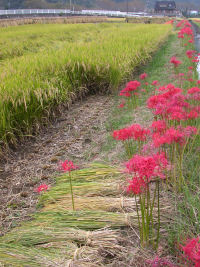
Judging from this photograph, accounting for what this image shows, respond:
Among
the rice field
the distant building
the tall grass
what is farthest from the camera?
the distant building

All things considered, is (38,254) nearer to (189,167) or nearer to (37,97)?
(189,167)

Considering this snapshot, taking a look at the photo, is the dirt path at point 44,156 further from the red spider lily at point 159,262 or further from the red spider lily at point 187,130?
the red spider lily at point 187,130

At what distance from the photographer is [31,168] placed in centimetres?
284

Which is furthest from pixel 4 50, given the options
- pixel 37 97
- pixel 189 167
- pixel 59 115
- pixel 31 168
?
pixel 189 167

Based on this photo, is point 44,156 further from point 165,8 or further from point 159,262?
point 165,8

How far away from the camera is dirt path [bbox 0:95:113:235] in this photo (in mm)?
2260

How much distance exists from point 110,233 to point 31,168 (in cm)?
139

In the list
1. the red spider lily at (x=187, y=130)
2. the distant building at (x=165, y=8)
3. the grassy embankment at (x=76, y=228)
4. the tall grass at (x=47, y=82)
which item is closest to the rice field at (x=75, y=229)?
the grassy embankment at (x=76, y=228)

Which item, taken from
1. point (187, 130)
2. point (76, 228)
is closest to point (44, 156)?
point (76, 228)

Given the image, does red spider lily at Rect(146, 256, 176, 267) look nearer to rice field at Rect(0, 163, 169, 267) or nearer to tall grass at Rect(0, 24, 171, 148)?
rice field at Rect(0, 163, 169, 267)

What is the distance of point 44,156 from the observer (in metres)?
3.08

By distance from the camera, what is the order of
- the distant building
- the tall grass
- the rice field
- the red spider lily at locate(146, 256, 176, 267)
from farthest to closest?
1. the distant building
2. the tall grass
3. the rice field
4. the red spider lily at locate(146, 256, 176, 267)

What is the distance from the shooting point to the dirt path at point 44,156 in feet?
7.41

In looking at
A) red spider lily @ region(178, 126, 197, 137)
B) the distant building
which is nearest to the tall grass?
red spider lily @ region(178, 126, 197, 137)
